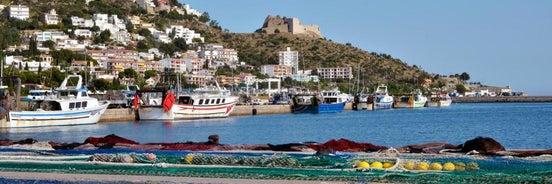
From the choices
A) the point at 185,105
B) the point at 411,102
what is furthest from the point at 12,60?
the point at 185,105

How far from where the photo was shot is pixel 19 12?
431 ft

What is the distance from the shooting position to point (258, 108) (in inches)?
2552

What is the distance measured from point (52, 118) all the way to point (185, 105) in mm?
10791

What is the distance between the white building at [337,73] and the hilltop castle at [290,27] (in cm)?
3008

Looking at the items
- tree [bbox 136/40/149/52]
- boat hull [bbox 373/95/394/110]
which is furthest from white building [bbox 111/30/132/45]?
boat hull [bbox 373/95/394/110]

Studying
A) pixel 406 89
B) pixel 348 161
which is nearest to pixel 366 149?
pixel 348 161

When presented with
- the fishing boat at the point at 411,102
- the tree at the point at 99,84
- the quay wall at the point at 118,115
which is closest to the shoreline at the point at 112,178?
the quay wall at the point at 118,115

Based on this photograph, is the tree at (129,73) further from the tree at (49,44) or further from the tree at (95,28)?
the tree at (95,28)

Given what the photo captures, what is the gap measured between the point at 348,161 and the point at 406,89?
114 meters

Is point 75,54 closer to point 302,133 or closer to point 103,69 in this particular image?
point 103,69

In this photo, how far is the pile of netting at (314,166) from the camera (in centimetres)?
1092

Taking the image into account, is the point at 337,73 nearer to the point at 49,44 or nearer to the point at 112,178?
the point at 49,44

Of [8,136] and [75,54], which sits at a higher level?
[75,54]

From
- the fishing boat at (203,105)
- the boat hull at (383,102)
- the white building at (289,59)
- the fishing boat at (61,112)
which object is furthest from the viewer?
the white building at (289,59)
